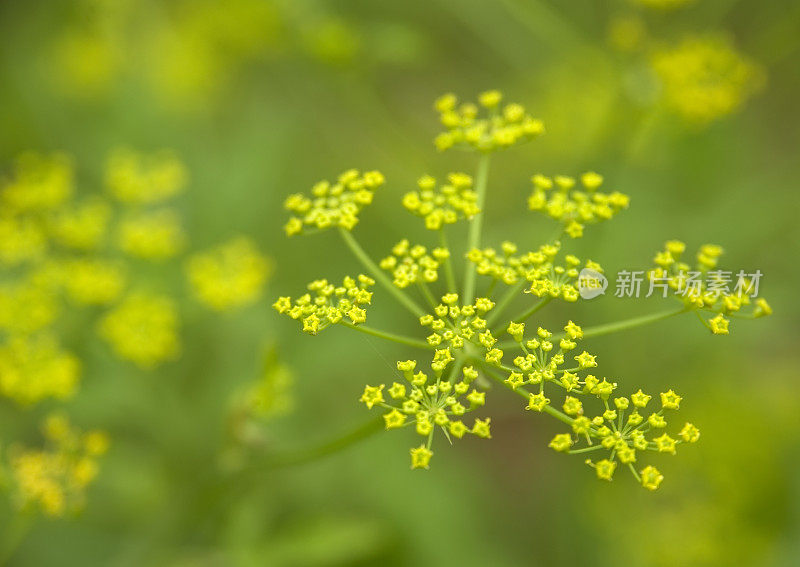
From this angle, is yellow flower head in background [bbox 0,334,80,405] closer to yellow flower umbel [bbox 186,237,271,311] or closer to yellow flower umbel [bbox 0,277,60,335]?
yellow flower umbel [bbox 0,277,60,335]

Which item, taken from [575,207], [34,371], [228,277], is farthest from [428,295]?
[34,371]

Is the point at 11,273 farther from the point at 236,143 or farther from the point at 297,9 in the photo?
the point at 297,9

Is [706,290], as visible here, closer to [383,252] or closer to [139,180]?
[383,252]

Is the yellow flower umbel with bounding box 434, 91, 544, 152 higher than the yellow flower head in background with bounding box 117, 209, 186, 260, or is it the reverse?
the yellow flower head in background with bounding box 117, 209, 186, 260

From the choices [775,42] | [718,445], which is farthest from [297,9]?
[718,445]

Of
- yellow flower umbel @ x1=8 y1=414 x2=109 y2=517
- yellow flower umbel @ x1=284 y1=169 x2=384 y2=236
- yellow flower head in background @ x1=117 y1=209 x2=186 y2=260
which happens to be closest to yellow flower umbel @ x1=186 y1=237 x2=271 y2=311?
yellow flower head in background @ x1=117 y1=209 x2=186 y2=260
